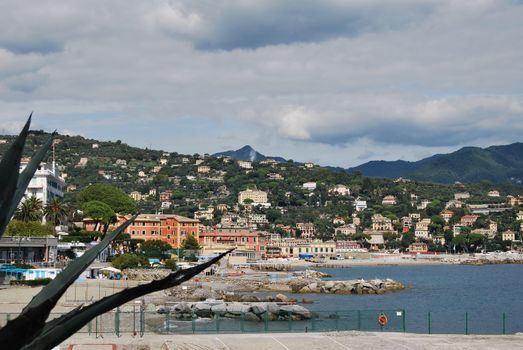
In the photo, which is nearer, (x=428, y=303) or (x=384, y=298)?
(x=428, y=303)

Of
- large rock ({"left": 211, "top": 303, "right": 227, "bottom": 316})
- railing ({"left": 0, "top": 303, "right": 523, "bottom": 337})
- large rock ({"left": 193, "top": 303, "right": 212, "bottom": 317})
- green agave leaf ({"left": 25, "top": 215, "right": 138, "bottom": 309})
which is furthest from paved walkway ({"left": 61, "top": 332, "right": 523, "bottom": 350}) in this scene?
green agave leaf ({"left": 25, "top": 215, "right": 138, "bottom": 309})

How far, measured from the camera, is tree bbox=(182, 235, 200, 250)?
134 metres

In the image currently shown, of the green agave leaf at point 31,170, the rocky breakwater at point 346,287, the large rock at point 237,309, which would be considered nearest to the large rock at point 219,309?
the large rock at point 237,309

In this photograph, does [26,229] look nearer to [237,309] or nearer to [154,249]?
[237,309]

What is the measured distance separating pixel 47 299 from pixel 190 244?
133m

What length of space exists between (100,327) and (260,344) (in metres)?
7.41

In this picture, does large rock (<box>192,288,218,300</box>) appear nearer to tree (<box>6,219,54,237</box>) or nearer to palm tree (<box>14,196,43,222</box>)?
tree (<box>6,219,54,237</box>)

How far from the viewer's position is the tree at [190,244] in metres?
134

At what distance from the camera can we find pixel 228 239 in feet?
540

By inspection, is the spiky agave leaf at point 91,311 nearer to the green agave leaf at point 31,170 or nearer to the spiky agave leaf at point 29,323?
the spiky agave leaf at point 29,323

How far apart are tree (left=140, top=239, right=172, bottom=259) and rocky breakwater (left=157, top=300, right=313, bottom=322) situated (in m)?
61.4

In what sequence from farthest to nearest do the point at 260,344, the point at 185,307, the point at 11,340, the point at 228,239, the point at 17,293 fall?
1. the point at 228,239
2. the point at 17,293
3. the point at 185,307
4. the point at 260,344
5. the point at 11,340

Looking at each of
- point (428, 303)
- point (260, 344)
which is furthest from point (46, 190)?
point (260, 344)

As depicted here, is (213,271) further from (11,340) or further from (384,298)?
(11,340)
